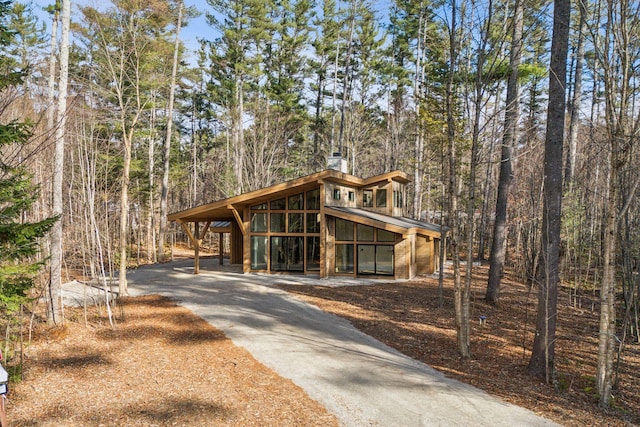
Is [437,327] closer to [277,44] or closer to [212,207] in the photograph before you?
[212,207]

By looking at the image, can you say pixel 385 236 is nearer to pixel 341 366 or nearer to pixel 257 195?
pixel 257 195

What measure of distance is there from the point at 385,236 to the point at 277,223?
442 centimetres

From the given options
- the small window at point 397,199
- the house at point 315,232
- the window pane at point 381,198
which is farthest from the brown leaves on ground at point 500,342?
the small window at point 397,199

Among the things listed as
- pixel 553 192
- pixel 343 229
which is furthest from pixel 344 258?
pixel 553 192

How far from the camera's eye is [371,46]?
24.2 metres

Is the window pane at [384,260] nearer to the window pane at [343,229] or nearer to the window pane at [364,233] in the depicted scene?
the window pane at [364,233]

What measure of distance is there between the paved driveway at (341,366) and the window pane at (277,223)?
3963 mm

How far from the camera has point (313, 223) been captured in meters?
15.7

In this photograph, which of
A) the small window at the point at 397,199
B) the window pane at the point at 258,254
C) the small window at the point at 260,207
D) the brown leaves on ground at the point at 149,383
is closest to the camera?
the brown leaves on ground at the point at 149,383

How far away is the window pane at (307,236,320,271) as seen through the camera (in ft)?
51.8

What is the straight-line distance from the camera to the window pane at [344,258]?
15.7 meters

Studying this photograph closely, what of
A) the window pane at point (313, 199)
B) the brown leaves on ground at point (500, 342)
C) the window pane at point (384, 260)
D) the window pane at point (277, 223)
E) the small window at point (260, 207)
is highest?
the window pane at point (313, 199)

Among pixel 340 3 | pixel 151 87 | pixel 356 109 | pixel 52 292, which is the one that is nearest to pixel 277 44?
pixel 340 3

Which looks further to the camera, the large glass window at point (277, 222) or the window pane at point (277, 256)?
the window pane at point (277, 256)
